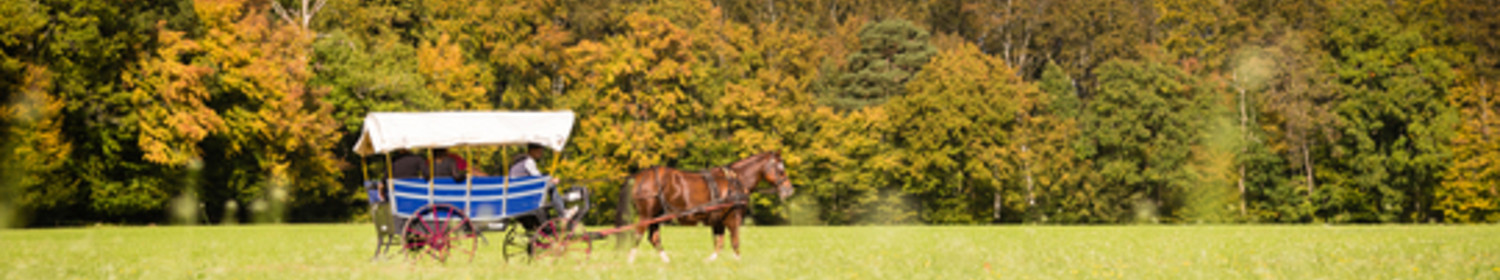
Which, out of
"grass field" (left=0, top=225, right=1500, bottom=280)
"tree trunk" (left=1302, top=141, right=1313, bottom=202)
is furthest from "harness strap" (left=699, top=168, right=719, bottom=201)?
"tree trunk" (left=1302, top=141, right=1313, bottom=202)

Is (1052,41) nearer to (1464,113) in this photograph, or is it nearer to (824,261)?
(1464,113)

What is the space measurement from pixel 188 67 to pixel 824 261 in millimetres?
31398

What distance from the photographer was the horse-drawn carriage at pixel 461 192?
15977 millimetres

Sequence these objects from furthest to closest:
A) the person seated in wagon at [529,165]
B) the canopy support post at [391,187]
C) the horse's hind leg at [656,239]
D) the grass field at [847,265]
→ the horse's hind leg at [656,239]
the person seated in wagon at [529,165]
the canopy support post at [391,187]
the grass field at [847,265]

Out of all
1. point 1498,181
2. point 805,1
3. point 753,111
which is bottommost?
point 1498,181

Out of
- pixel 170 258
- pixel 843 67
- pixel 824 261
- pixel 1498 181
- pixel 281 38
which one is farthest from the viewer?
pixel 843 67

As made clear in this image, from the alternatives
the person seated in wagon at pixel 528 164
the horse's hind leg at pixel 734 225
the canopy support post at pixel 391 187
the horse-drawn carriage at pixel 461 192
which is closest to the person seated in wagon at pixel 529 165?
the person seated in wagon at pixel 528 164

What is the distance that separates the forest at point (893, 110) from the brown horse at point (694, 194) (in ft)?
105

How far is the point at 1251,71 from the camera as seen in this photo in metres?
62.0

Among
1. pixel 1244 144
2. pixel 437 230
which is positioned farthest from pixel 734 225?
pixel 1244 144

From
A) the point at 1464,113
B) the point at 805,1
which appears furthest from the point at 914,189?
the point at 1464,113

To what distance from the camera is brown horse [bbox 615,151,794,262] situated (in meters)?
17.7

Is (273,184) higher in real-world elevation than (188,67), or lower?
lower

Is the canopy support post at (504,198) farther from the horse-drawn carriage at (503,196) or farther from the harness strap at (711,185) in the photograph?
the harness strap at (711,185)
